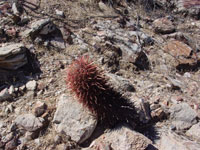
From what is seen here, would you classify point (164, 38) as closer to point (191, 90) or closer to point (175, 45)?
point (175, 45)

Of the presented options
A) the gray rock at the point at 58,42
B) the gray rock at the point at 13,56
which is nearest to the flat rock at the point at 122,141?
the gray rock at the point at 13,56

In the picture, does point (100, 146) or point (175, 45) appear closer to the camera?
point (100, 146)

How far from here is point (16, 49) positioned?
3.75 m

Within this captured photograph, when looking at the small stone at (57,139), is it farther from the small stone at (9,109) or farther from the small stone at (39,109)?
the small stone at (9,109)

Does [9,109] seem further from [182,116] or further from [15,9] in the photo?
[182,116]

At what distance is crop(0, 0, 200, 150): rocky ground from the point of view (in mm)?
3104

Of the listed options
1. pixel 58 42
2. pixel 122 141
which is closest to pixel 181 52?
pixel 58 42

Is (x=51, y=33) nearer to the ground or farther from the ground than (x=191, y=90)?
farther from the ground

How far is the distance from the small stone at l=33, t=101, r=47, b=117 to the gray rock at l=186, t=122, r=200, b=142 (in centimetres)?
248

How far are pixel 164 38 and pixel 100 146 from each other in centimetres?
376

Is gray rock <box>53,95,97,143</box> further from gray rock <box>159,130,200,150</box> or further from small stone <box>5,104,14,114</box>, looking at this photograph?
gray rock <box>159,130,200,150</box>

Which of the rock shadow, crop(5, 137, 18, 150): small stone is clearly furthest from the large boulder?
the rock shadow

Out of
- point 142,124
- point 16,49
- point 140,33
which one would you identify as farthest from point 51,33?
point 142,124

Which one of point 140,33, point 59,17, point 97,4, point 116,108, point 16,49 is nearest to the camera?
point 116,108
